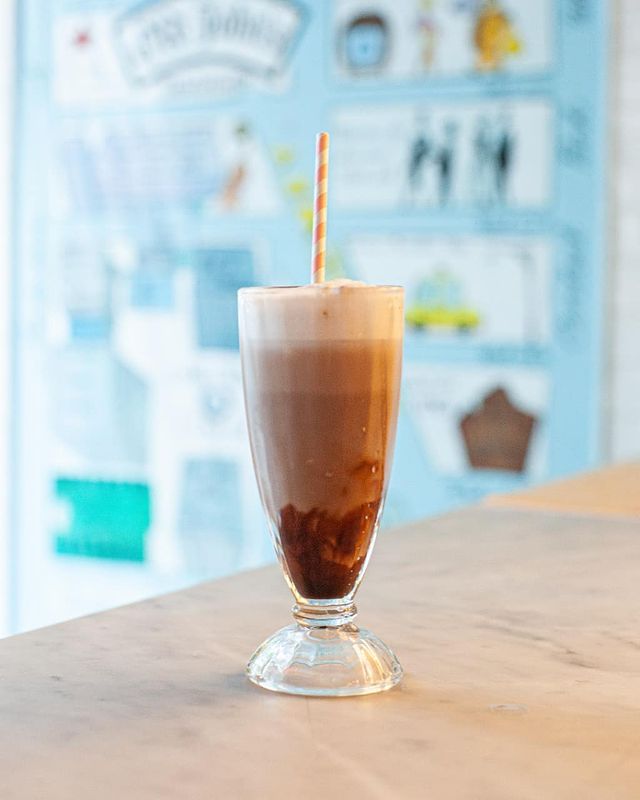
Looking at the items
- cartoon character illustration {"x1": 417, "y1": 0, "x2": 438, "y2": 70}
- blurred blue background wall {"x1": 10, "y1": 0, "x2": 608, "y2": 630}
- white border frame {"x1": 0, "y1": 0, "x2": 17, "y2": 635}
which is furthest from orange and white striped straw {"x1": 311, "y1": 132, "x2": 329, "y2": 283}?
white border frame {"x1": 0, "y1": 0, "x2": 17, "y2": 635}

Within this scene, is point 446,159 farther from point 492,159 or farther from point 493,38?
point 493,38

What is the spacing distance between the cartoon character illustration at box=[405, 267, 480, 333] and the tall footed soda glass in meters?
2.52

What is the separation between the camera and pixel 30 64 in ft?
12.9

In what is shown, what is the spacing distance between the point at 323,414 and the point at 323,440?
0.05 ft

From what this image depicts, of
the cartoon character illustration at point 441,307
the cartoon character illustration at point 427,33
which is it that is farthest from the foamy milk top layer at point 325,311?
the cartoon character illustration at point 427,33

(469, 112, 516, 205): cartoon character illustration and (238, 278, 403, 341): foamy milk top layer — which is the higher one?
(469, 112, 516, 205): cartoon character illustration

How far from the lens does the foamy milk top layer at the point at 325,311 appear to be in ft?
2.35

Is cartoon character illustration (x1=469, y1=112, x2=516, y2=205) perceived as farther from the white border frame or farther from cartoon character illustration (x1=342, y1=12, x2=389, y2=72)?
the white border frame

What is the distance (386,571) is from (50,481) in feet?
10.0

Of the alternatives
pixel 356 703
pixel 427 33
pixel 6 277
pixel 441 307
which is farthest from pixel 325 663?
pixel 6 277

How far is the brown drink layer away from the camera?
73 centimetres

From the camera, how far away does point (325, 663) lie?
700 millimetres

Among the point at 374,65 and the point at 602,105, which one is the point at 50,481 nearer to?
the point at 374,65

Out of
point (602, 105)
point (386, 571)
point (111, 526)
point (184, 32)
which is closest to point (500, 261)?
point (602, 105)
